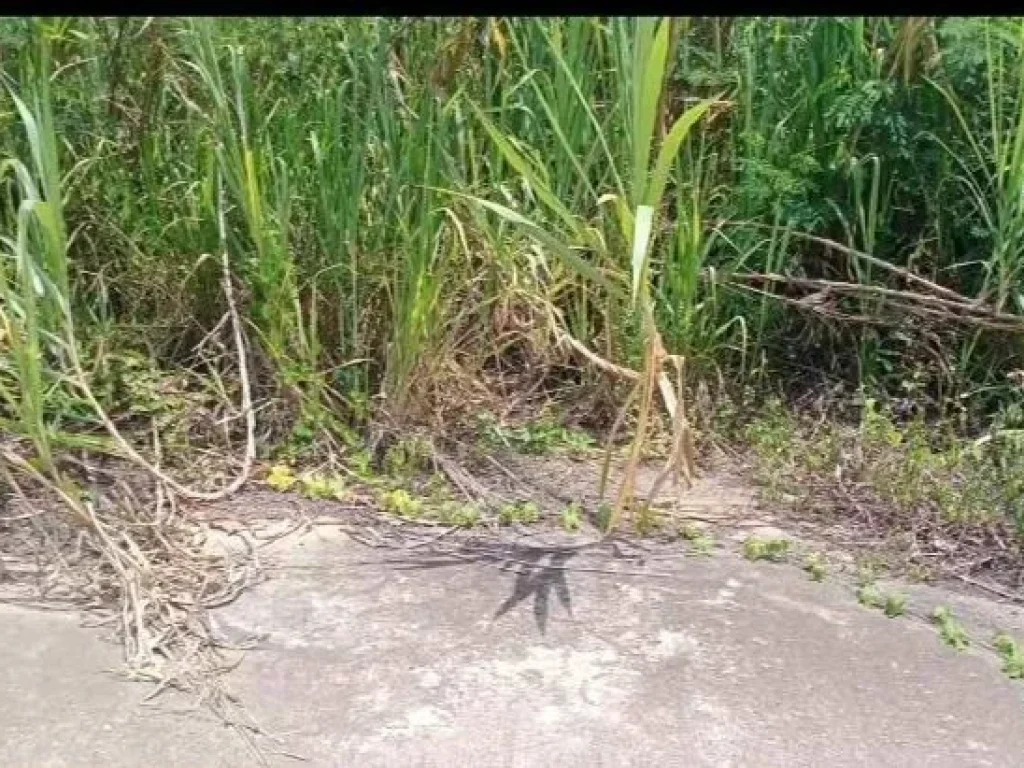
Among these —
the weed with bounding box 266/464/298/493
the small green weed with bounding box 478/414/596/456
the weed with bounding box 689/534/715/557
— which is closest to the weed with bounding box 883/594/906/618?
the weed with bounding box 689/534/715/557

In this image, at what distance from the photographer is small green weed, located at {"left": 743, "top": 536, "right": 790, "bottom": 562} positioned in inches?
115

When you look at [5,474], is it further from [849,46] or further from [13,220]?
[849,46]

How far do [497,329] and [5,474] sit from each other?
122cm

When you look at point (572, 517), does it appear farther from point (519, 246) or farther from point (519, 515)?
point (519, 246)

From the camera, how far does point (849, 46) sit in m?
3.54

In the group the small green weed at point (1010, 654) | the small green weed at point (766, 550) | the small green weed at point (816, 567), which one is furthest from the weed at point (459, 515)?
the small green weed at point (1010, 654)

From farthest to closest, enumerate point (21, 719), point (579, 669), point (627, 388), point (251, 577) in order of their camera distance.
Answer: point (627, 388), point (251, 577), point (579, 669), point (21, 719)

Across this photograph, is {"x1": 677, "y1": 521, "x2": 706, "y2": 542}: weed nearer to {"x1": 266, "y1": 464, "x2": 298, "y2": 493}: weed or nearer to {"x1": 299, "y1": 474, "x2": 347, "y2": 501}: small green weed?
{"x1": 299, "y1": 474, "x2": 347, "y2": 501}: small green weed

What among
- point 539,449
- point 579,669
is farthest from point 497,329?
point 579,669

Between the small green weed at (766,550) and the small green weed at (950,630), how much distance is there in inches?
13.7

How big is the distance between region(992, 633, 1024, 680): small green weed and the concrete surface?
0.02 metres

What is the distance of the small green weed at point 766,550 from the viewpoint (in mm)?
2918

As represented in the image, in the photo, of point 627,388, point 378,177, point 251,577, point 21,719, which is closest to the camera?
point 21,719

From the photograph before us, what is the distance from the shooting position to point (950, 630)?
2652 millimetres
